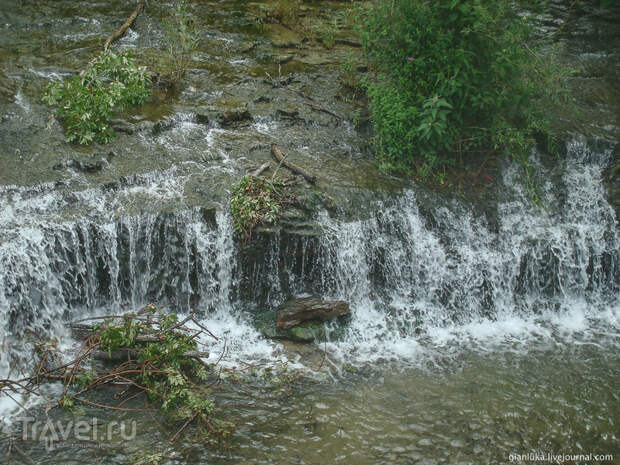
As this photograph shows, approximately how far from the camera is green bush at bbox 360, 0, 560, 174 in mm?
6668

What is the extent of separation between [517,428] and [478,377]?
798 millimetres

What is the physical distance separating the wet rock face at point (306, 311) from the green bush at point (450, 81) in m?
2.25

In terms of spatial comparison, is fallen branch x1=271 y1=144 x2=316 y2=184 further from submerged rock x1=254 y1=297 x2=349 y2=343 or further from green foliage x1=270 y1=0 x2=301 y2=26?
green foliage x1=270 y1=0 x2=301 y2=26

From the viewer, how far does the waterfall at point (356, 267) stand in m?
5.96

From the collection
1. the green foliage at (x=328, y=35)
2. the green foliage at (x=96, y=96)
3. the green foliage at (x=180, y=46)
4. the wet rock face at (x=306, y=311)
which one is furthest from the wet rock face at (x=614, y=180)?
the green foliage at (x=96, y=96)

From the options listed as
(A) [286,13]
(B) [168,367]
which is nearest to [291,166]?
(B) [168,367]

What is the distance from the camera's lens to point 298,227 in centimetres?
657

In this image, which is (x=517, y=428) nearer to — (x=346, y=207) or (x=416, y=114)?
(x=346, y=207)

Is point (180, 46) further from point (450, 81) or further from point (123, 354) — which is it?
point (123, 354)

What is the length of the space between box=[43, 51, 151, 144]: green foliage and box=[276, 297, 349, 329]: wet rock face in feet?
11.7

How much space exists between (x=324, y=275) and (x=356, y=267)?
1.45ft

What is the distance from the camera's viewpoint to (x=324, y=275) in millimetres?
6684

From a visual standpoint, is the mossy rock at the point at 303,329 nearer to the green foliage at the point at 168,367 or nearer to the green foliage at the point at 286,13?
the green foliage at the point at 168,367

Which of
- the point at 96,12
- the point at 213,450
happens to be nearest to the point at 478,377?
the point at 213,450
